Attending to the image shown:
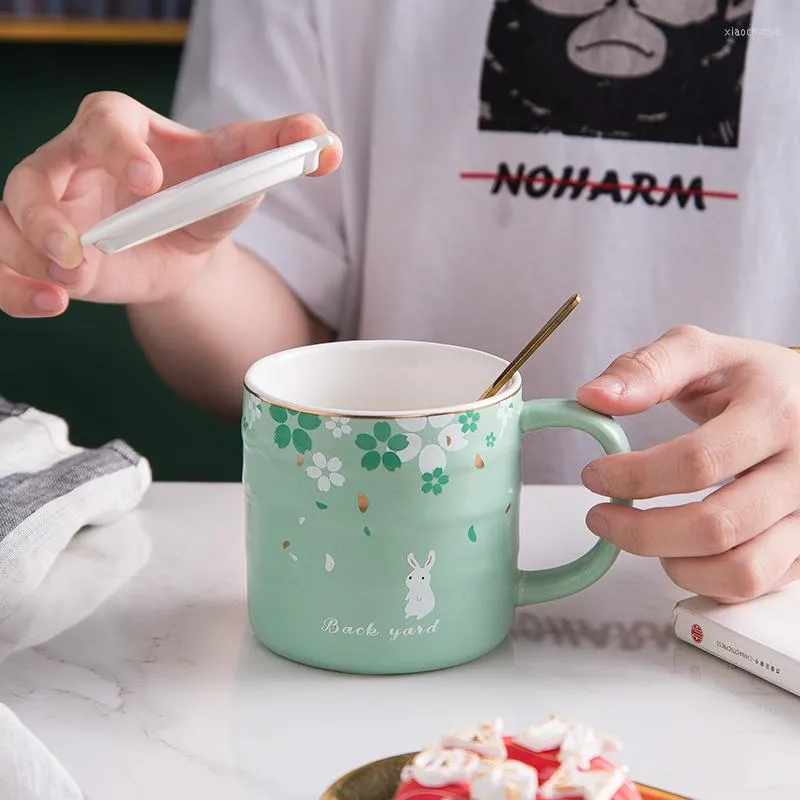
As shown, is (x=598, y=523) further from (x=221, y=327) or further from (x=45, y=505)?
(x=221, y=327)

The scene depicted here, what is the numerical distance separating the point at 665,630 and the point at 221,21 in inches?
28.1

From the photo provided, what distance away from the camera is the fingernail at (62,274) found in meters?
0.65

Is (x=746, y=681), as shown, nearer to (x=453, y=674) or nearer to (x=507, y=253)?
(x=453, y=674)

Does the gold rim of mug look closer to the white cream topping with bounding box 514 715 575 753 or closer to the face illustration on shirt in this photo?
the white cream topping with bounding box 514 715 575 753

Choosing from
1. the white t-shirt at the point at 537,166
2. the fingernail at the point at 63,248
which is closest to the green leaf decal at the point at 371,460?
the fingernail at the point at 63,248


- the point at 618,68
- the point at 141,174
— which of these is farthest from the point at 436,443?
the point at 618,68

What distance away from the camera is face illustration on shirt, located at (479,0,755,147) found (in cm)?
95

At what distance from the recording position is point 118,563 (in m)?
0.64

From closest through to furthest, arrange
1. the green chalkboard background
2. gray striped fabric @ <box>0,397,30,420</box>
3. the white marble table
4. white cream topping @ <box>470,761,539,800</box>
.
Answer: white cream topping @ <box>470,761,539,800</box>
the white marble table
gray striped fabric @ <box>0,397,30,420</box>
the green chalkboard background

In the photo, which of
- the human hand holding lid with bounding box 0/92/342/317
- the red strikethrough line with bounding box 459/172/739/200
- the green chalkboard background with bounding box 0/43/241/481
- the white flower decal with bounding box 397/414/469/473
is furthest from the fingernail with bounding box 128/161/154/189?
the green chalkboard background with bounding box 0/43/241/481

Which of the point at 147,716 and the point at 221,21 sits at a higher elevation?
the point at 221,21

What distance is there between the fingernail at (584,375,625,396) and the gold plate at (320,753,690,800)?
198 millimetres

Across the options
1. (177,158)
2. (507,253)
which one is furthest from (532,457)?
(177,158)

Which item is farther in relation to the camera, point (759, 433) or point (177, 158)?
point (177, 158)
